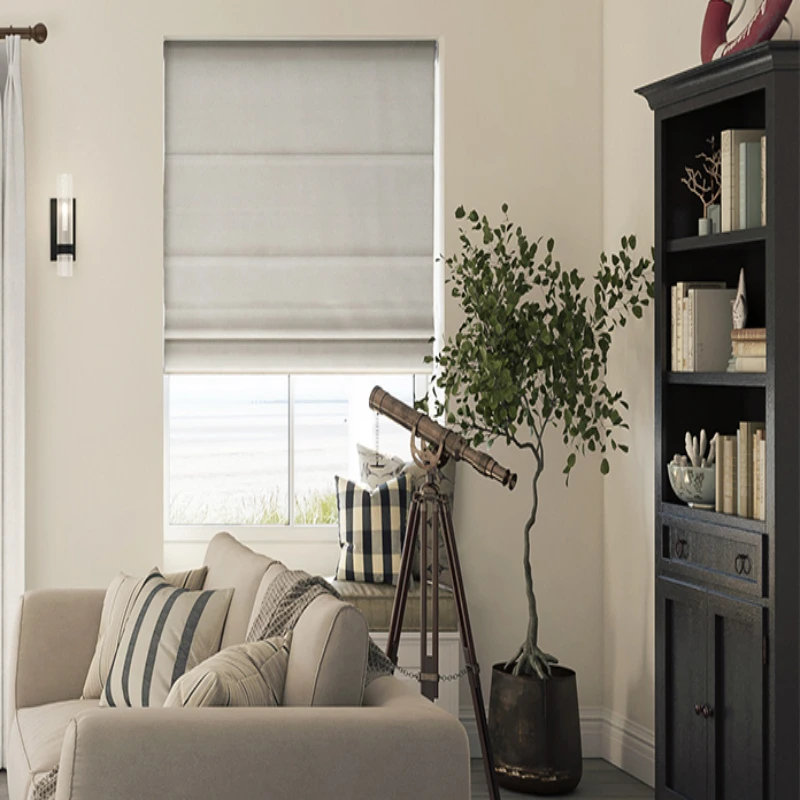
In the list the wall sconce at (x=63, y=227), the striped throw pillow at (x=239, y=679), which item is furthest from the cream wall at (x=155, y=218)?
the striped throw pillow at (x=239, y=679)

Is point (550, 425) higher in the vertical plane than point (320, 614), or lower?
higher

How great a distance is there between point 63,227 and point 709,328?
2.53 metres

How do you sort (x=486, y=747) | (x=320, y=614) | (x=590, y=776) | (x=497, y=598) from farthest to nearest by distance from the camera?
1. (x=497, y=598)
2. (x=590, y=776)
3. (x=486, y=747)
4. (x=320, y=614)

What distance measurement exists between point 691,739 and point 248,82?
10.0 feet

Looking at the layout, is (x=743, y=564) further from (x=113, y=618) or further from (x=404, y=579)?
(x=113, y=618)

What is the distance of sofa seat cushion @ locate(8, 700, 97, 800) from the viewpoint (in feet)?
9.25

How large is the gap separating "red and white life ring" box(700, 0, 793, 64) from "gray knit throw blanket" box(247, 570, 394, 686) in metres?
1.81

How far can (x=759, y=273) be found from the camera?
344 cm

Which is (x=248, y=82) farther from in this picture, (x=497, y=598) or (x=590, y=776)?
(x=590, y=776)

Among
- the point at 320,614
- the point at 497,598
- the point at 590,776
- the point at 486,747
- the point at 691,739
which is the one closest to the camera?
the point at 320,614

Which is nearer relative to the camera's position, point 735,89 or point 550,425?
point 735,89

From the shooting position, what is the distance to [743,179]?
310 cm

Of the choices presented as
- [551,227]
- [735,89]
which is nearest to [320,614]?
[735,89]

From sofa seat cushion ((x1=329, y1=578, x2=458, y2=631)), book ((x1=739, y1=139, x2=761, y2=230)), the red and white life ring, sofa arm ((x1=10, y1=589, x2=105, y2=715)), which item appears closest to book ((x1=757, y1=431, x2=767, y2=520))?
book ((x1=739, y1=139, x2=761, y2=230))
